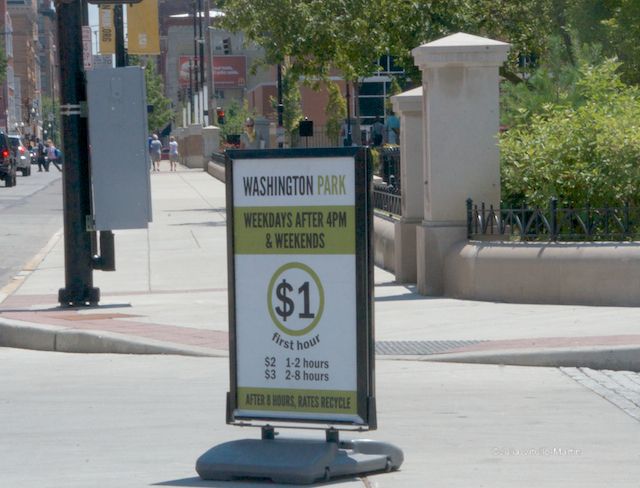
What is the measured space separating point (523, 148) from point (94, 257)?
4.62 meters

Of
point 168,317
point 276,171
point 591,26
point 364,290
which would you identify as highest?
point 591,26

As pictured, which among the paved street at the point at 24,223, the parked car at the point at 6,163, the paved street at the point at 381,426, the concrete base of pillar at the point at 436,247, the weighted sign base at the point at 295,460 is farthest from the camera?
the parked car at the point at 6,163

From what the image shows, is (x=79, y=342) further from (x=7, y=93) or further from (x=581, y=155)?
(x=7, y=93)

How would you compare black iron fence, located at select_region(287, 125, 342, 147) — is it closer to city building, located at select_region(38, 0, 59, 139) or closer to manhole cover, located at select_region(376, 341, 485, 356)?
manhole cover, located at select_region(376, 341, 485, 356)

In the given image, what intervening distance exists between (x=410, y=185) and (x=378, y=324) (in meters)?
3.32

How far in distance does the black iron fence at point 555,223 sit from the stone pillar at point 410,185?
160 centimetres

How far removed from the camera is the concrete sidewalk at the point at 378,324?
386 inches

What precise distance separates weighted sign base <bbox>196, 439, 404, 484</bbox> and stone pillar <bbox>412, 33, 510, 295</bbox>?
674 cm

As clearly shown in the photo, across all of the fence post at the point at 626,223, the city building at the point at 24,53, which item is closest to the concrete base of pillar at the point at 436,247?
the fence post at the point at 626,223

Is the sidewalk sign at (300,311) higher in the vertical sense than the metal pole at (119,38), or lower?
lower

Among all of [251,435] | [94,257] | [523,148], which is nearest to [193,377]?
[251,435]

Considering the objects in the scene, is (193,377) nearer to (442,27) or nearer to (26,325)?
(26,325)

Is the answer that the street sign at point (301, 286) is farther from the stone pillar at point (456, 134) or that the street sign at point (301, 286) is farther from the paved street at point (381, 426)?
the stone pillar at point (456, 134)

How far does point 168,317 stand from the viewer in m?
12.3
